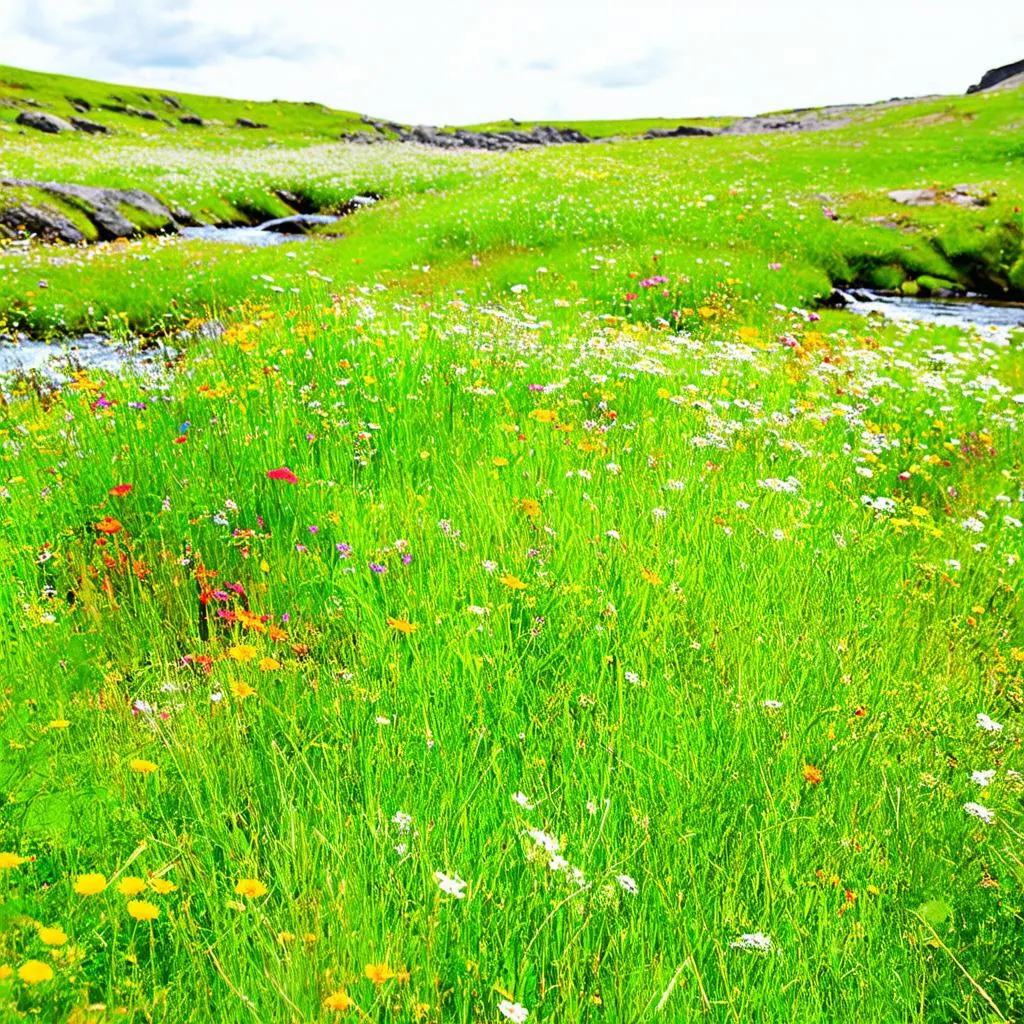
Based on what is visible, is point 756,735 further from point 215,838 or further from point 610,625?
point 215,838

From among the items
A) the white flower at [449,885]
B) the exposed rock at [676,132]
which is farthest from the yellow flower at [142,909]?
the exposed rock at [676,132]

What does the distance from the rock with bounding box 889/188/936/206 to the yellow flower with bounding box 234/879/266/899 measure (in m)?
34.6

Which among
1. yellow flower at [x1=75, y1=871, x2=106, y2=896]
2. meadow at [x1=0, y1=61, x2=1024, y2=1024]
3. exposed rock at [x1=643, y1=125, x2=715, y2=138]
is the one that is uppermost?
exposed rock at [x1=643, y1=125, x2=715, y2=138]

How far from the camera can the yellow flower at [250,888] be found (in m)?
1.86

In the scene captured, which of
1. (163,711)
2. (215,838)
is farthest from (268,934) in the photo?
(163,711)

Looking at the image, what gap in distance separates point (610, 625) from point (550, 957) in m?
1.62

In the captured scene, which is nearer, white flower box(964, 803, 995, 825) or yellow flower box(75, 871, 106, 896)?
yellow flower box(75, 871, 106, 896)

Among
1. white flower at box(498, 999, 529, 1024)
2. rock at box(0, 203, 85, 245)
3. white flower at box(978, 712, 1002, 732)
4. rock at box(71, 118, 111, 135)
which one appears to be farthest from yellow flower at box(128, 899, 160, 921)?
rock at box(71, 118, 111, 135)

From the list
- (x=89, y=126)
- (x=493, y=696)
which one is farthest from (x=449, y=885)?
(x=89, y=126)

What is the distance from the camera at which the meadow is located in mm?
1957

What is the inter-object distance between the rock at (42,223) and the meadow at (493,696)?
16.9 metres

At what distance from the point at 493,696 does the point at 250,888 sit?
4.14 feet

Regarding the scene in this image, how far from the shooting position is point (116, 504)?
4262 millimetres

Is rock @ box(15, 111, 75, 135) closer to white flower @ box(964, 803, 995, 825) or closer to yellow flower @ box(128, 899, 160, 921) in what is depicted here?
yellow flower @ box(128, 899, 160, 921)
